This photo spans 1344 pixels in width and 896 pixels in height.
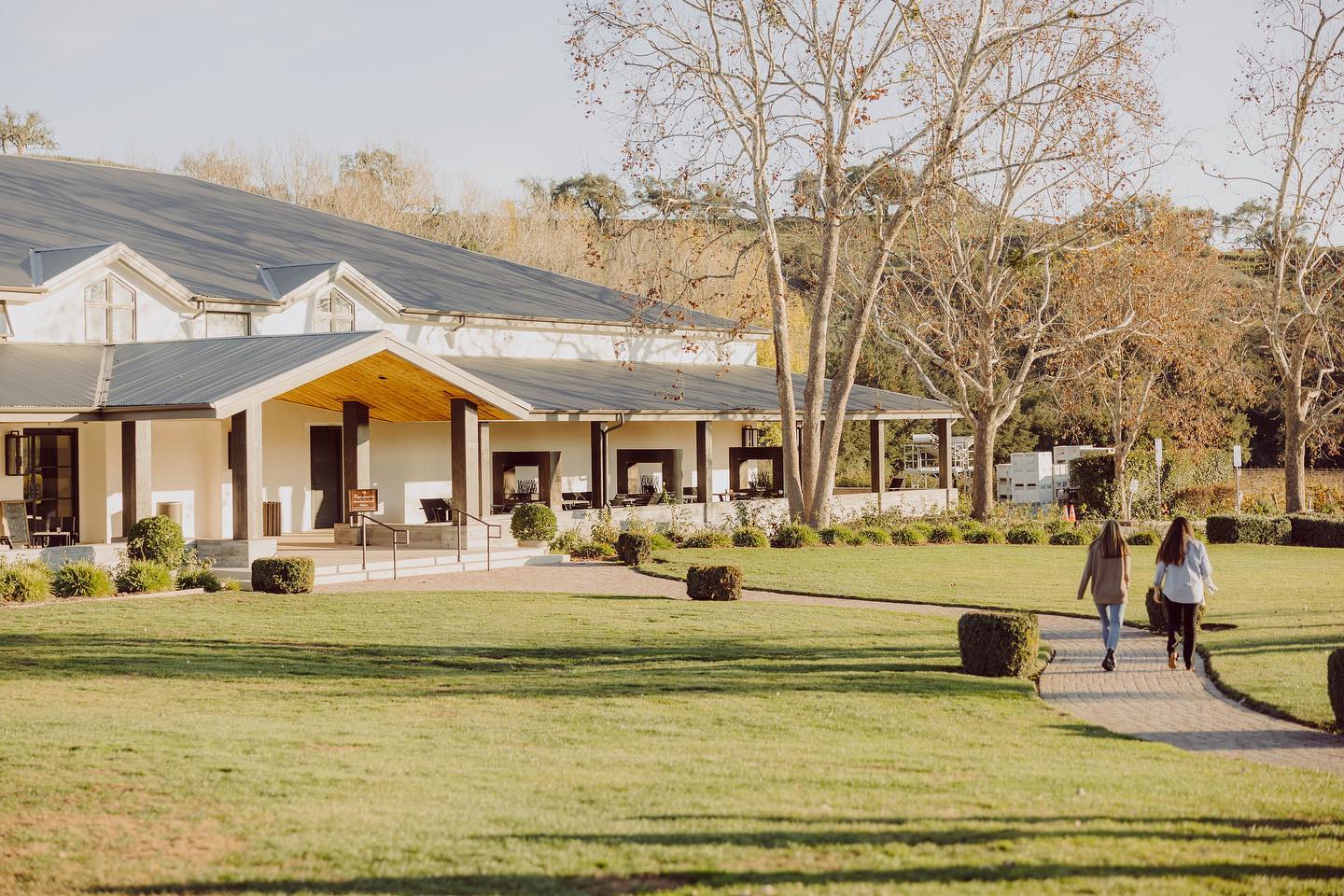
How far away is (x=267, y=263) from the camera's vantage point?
30125 millimetres

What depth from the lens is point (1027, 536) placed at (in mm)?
31688

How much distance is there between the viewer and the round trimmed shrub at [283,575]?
20109mm

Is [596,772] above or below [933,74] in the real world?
below

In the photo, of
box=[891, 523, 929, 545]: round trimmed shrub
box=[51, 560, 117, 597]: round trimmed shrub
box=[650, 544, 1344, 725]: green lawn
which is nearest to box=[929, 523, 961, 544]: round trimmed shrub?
box=[891, 523, 929, 545]: round trimmed shrub

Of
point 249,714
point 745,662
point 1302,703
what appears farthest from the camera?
A: point 745,662

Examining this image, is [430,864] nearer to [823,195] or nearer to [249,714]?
[249,714]

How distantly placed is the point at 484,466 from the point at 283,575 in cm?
759

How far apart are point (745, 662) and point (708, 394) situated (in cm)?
2080

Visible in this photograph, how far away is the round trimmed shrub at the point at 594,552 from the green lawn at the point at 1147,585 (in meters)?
1.08

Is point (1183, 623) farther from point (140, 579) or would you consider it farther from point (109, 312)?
point (109, 312)

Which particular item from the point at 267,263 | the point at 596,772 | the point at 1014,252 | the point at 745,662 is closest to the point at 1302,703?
the point at 745,662

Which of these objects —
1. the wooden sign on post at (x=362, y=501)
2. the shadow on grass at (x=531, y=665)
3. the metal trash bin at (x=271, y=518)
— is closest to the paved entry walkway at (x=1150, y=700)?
the shadow on grass at (x=531, y=665)

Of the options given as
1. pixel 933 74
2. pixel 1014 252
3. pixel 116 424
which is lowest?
pixel 116 424

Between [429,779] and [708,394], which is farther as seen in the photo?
[708,394]
